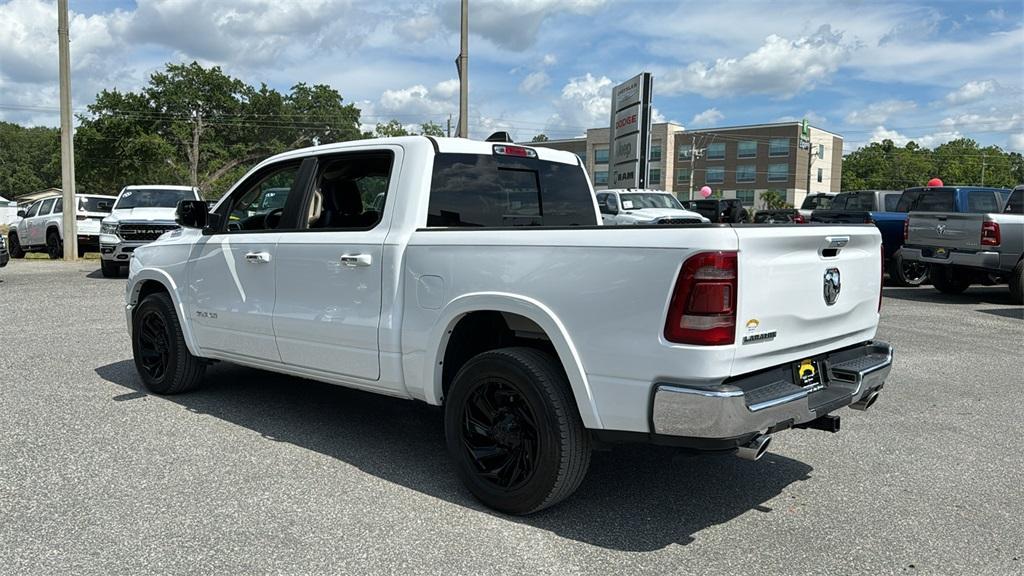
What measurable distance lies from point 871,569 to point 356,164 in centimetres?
352

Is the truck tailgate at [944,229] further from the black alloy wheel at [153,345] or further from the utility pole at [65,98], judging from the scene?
the utility pole at [65,98]

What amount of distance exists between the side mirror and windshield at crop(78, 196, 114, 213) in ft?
53.6

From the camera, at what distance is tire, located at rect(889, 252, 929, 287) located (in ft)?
49.7

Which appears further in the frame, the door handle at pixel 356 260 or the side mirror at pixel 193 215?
the side mirror at pixel 193 215

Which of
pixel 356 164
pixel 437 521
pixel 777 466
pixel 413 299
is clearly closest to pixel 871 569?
pixel 777 466

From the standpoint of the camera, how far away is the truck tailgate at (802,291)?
3260 millimetres

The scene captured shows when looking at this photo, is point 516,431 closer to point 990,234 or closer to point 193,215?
point 193,215

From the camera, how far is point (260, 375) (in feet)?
22.6

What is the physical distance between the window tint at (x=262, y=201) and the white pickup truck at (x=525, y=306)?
16 millimetres

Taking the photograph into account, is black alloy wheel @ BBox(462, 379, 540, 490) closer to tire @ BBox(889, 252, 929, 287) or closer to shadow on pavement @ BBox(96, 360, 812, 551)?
shadow on pavement @ BBox(96, 360, 812, 551)

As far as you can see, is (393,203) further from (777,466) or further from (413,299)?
(777,466)

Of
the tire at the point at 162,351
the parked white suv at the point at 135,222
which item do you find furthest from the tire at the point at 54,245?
the tire at the point at 162,351

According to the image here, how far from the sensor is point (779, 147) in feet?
278

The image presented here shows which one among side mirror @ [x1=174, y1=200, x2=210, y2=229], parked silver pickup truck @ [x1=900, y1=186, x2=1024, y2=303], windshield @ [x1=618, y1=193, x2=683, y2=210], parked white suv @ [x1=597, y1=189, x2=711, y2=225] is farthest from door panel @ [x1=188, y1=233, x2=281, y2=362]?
windshield @ [x1=618, y1=193, x2=683, y2=210]
